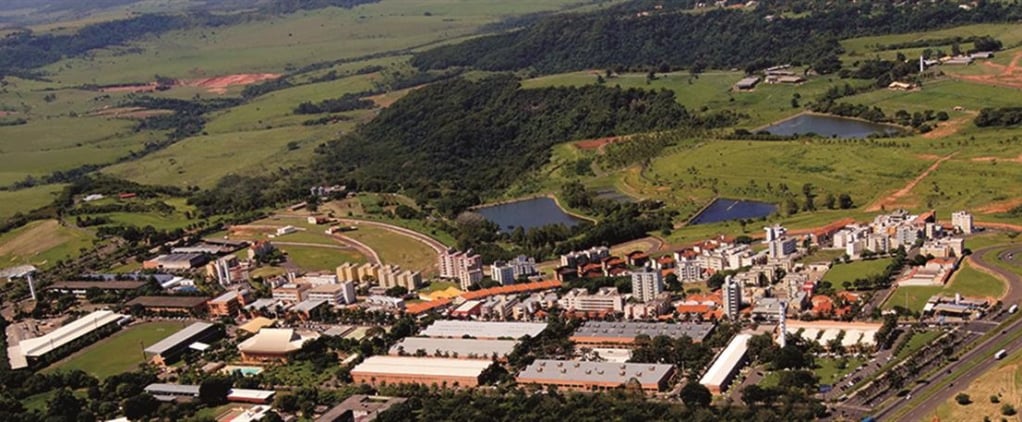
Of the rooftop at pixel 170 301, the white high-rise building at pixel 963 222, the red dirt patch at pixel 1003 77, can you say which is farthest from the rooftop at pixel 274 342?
the red dirt patch at pixel 1003 77

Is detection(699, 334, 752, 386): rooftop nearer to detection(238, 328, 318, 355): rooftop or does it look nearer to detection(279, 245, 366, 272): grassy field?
detection(238, 328, 318, 355): rooftop

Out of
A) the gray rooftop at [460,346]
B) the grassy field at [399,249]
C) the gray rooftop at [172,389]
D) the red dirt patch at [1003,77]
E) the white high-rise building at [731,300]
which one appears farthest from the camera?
the red dirt patch at [1003,77]

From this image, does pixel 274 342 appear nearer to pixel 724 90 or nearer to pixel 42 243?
pixel 42 243

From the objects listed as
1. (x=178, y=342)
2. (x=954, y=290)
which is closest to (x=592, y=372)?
(x=954, y=290)

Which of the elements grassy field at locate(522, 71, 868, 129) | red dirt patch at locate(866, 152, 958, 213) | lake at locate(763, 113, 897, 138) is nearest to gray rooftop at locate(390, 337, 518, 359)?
red dirt patch at locate(866, 152, 958, 213)

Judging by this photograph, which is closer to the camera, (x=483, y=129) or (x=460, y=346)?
(x=460, y=346)

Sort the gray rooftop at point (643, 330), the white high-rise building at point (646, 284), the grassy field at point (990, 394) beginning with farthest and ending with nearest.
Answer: the white high-rise building at point (646, 284)
the gray rooftop at point (643, 330)
the grassy field at point (990, 394)

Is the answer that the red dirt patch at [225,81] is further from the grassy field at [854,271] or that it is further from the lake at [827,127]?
the grassy field at [854,271]
